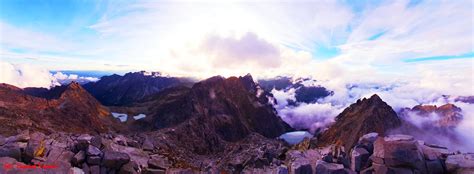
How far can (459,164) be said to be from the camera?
3128 centimetres

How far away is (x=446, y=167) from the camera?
105 ft

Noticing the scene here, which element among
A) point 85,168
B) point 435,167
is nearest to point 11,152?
point 85,168

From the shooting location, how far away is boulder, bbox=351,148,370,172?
35656mm

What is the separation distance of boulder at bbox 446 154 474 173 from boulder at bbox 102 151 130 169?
29.0m

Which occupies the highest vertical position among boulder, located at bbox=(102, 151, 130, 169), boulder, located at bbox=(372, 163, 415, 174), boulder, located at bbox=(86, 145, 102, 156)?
boulder, located at bbox=(372, 163, 415, 174)

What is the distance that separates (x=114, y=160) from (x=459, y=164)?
99.4 feet

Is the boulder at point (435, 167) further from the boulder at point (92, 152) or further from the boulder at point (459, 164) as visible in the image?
the boulder at point (92, 152)

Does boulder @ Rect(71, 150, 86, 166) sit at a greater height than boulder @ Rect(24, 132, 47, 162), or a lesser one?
lesser

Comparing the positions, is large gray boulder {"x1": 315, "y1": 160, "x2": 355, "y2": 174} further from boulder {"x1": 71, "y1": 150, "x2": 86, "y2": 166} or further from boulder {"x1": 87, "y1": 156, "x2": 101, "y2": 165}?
boulder {"x1": 71, "y1": 150, "x2": 86, "y2": 166}

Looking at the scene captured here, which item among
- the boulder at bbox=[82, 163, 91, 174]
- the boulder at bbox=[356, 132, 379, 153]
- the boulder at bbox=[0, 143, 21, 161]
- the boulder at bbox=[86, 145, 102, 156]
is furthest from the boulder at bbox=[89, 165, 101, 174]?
the boulder at bbox=[356, 132, 379, 153]

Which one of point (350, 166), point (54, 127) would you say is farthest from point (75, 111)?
point (350, 166)

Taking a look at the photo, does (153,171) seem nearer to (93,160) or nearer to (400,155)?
(93,160)

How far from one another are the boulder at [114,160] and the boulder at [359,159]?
71.5 ft

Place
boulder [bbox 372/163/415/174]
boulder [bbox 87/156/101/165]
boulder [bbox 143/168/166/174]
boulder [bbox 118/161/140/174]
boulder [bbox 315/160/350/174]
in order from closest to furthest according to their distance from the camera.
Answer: boulder [bbox 372/163/415/174], boulder [bbox 315/160/350/174], boulder [bbox 87/156/101/165], boulder [bbox 118/161/140/174], boulder [bbox 143/168/166/174]
